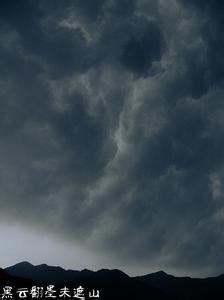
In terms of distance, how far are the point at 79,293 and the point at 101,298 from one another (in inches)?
6862

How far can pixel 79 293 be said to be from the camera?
1524 inches

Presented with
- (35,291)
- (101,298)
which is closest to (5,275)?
(101,298)

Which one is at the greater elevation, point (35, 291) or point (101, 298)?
point (101, 298)

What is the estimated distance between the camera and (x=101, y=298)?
655 feet

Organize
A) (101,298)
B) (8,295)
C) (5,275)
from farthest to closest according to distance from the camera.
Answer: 1. (101,298)
2. (5,275)
3. (8,295)

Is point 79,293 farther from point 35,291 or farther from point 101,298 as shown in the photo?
point 101,298

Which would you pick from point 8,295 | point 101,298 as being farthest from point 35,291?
point 101,298

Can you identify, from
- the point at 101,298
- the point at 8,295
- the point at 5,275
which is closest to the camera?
the point at 8,295

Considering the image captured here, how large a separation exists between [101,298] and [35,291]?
176m

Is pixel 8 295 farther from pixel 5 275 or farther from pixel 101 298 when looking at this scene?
pixel 101 298

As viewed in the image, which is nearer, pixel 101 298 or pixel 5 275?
pixel 5 275

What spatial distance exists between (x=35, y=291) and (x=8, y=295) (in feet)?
8.95

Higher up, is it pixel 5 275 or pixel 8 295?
pixel 5 275

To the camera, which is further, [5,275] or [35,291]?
[5,275]
